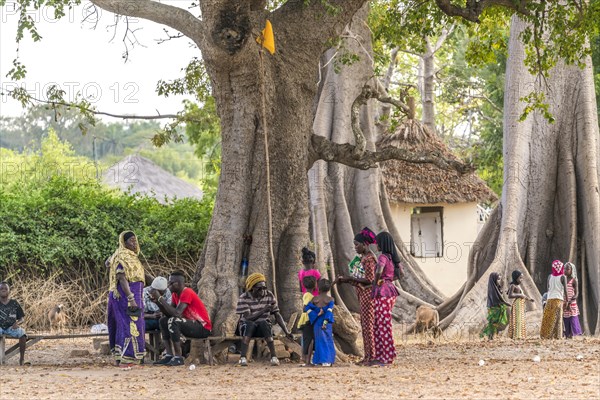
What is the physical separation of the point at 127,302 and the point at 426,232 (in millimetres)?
17827

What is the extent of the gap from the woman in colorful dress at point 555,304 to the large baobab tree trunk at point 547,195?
188 centimetres

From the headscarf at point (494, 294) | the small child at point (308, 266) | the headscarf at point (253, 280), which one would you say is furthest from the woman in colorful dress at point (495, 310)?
the headscarf at point (253, 280)

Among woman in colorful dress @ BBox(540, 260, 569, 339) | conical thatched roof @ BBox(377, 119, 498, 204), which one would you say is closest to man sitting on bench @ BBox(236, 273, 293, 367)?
woman in colorful dress @ BBox(540, 260, 569, 339)

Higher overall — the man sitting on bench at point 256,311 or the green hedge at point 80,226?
the green hedge at point 80,226

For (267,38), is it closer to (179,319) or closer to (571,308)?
(179,319)

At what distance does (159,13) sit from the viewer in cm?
1445

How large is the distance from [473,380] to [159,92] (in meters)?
10.5

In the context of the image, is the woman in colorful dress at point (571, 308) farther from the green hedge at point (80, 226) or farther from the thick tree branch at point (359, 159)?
the green hedge at point (80, 226)

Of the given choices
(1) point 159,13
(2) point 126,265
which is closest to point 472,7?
(1) point 159,13

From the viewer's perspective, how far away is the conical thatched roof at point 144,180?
115 feet

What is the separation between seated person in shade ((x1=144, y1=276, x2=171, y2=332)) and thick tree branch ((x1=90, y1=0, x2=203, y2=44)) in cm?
333

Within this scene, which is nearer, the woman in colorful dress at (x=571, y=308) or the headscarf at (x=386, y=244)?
the headscarf at (x=386, y=244)

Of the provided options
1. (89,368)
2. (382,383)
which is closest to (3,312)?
(89,368)

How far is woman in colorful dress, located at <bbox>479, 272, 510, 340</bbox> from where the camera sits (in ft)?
54.9
